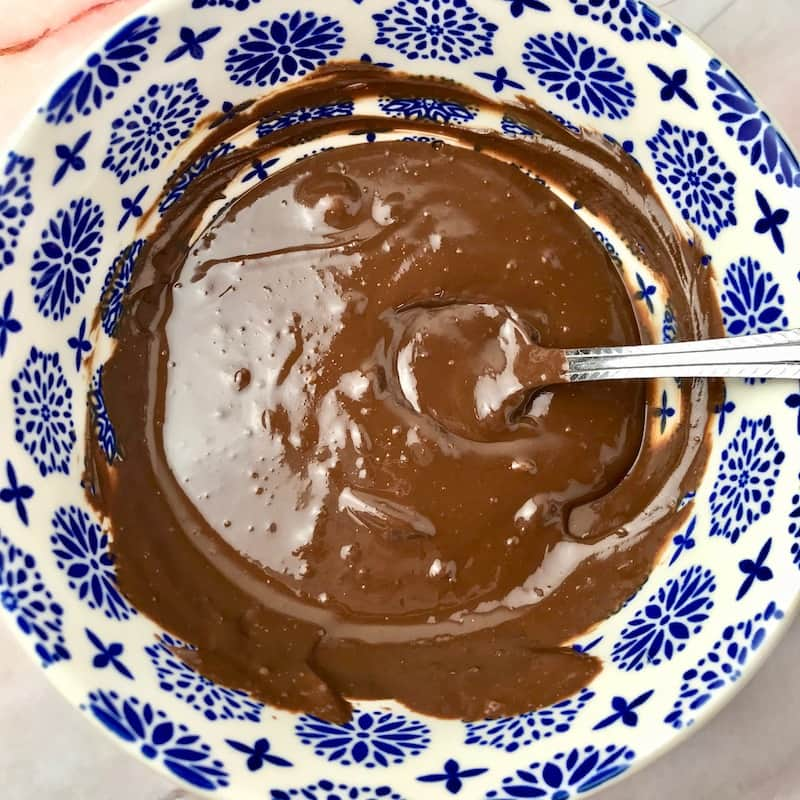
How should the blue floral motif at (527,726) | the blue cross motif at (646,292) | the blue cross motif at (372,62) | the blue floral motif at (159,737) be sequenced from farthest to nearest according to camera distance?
the blue cross motif at (646,292), the blue cross motif at (372,62), the blue floral motif at (527,726), the blue floral motif at (159,737)

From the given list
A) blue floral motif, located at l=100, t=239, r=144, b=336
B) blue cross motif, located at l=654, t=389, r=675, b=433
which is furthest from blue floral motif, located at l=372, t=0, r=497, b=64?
blue cross motif, located at l=654, t=389, r=675, b=433

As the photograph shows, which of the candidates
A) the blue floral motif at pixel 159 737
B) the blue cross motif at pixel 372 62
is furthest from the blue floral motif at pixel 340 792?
the blue cross motif at pixel 372 62

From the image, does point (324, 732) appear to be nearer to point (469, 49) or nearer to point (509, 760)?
point (509, 760)

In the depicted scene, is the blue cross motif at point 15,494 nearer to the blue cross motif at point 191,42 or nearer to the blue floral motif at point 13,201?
the blue floral motif at point 13,201

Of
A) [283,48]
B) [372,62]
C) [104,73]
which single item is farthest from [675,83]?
[104,73]

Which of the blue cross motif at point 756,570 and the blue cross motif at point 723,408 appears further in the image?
the blue cross motif at point 723,408

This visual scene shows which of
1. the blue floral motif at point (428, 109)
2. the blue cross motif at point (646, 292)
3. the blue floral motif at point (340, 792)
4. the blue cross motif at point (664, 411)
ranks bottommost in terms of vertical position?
the blue floral motif at point (340, 792)

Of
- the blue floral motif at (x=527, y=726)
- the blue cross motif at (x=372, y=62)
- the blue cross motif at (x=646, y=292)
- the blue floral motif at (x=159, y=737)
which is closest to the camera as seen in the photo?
the blue floral motif at (x=159, y=737)
